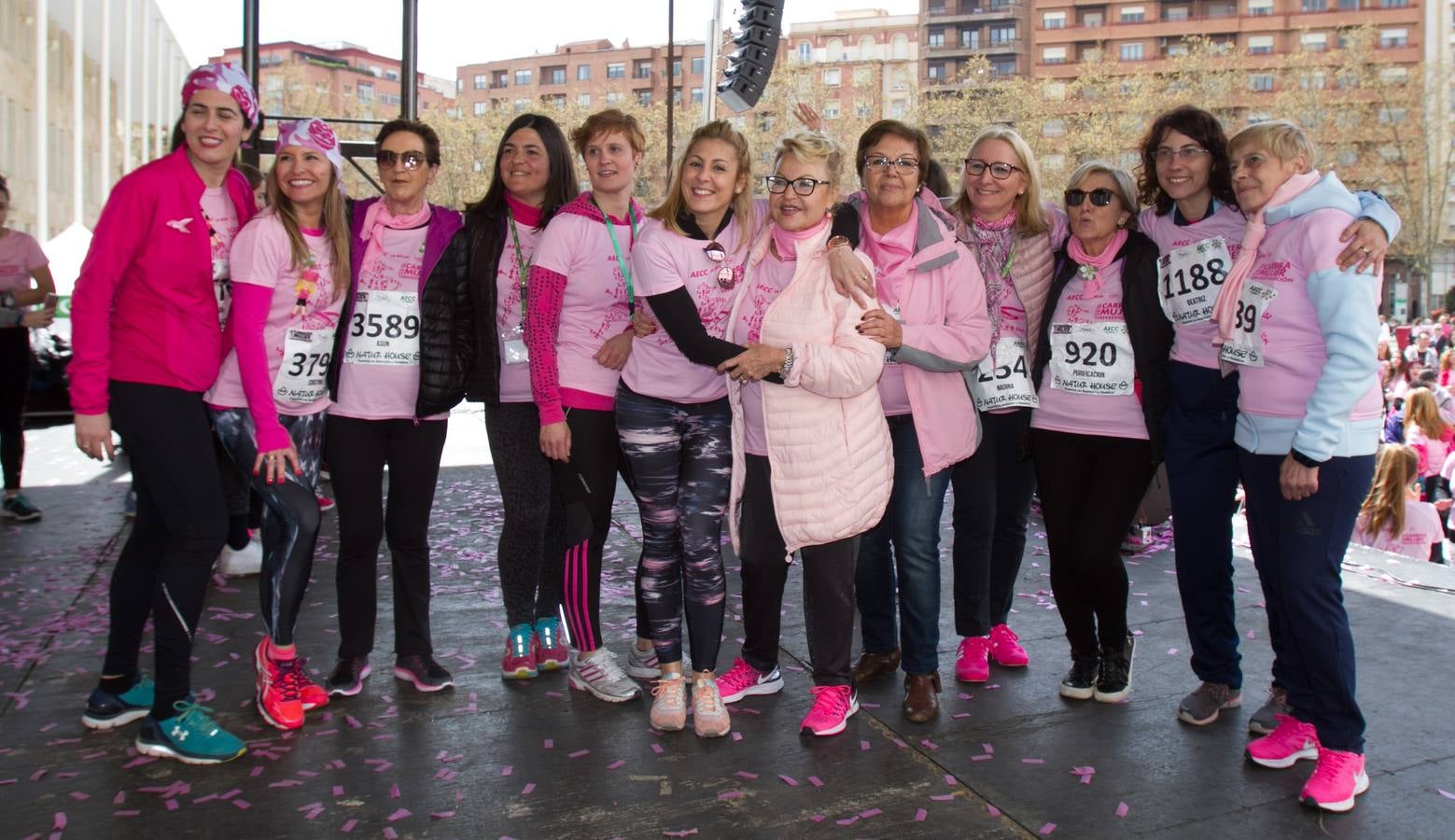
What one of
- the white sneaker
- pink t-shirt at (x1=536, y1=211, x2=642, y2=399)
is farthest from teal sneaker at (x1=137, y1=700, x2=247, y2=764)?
the white sneaker

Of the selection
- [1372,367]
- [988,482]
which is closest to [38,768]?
[988,482]

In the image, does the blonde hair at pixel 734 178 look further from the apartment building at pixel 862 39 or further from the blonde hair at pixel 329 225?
the apartment building at pixel 862 39

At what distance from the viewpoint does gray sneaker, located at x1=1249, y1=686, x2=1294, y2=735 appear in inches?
139

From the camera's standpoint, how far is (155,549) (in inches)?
139

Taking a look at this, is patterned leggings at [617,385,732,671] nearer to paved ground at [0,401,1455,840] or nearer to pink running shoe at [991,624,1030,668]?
paved ground at [0,401,1455,840]

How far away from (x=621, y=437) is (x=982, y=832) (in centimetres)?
157

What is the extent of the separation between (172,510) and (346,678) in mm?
877

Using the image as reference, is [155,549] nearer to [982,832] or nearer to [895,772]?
[895,772]

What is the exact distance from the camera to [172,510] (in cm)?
335

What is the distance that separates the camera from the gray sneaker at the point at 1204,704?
367 centimetres

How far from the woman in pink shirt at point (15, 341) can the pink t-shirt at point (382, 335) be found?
4.27 m

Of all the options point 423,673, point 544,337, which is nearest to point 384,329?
point 544,337

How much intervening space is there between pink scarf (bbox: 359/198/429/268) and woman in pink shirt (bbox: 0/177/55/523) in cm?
425

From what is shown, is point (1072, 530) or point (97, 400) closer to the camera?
point (97, 400)
